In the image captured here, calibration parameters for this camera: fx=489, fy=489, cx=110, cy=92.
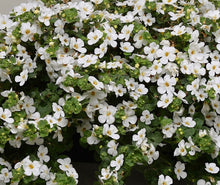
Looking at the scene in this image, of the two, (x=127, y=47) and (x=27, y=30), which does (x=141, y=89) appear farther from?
(x=27, y=30)

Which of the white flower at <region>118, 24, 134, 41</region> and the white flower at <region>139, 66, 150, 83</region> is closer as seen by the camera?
the white flower at <region>139, 66, 150, 83</region>

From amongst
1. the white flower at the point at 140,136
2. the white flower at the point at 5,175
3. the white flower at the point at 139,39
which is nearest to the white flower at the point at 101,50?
the white flower at the point at 139,39

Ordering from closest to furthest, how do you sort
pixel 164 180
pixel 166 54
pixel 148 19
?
pixel 164 180
pixel 166 54
pixel 148 19

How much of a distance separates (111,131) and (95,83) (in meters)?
0.20

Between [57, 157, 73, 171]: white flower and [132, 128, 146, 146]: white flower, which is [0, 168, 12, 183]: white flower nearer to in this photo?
[57, 157, 73, 171]: white flower

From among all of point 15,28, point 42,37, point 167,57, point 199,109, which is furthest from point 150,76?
point 15,28

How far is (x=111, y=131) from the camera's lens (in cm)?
191

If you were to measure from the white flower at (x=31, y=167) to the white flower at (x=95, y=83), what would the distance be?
0.37m

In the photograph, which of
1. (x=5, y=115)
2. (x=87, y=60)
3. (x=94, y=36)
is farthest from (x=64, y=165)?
(x=94, y=36)

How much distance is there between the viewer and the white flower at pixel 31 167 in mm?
1844

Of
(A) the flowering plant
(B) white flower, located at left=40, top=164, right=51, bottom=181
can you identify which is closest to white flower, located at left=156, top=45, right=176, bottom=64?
(A) the flowering plant

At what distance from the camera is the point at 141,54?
6.97 feet

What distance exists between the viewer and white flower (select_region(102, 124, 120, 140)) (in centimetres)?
189

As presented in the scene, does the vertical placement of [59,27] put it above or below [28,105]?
above
